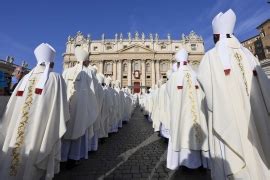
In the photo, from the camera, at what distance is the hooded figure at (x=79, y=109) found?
4.80 meters

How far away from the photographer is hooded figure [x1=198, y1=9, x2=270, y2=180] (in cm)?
275

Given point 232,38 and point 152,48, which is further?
point 152,48

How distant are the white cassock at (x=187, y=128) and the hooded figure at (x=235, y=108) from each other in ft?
3.78

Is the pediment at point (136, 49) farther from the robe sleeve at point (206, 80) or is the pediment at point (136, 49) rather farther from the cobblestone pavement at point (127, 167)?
the robe sleeve at point (206, 80)

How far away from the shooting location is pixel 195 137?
4426 mm

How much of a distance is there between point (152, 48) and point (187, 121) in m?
65.9

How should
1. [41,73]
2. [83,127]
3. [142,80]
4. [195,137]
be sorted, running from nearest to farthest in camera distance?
[41,73]
[195,137]
[83,127]
[142,80]

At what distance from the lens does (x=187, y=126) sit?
4516 millimetres

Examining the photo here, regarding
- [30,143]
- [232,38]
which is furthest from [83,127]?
[232,38]

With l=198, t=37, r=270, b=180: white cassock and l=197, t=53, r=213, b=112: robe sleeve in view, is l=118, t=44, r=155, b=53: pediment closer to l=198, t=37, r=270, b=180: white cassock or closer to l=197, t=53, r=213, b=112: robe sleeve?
l=197, t=53, r=213, b=112: robe sleeve

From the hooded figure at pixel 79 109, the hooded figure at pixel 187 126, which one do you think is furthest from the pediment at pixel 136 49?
the hooded figure at pixel 187 126

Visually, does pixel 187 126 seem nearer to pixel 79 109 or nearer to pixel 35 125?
pixel 79 109

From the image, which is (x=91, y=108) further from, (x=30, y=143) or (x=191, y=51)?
(x=191, y=51)

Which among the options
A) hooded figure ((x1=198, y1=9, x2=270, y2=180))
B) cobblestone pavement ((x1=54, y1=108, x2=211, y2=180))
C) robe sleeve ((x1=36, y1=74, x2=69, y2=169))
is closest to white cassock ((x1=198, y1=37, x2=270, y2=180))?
hooded figure ((x1=198, y1=9, x2=270, y2=180))
